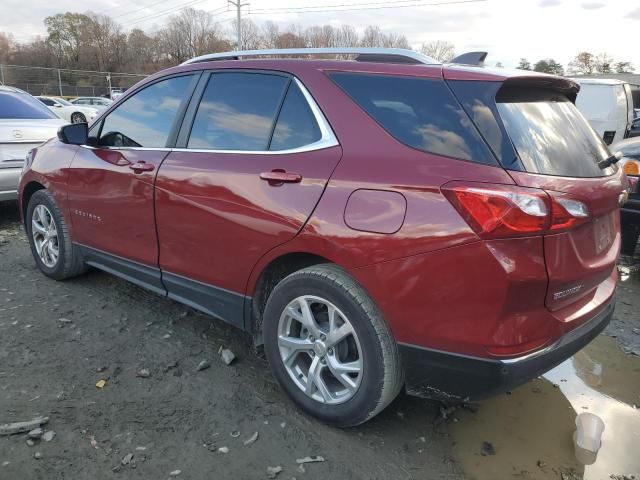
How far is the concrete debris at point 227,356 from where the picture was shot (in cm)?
317

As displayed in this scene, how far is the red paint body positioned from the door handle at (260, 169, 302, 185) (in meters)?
0.02

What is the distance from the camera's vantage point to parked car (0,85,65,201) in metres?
Answer: 5.75

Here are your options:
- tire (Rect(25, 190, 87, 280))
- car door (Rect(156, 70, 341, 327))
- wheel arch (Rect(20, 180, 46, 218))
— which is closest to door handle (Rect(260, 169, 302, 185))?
car door (Rect(156, 70, 341, 327))

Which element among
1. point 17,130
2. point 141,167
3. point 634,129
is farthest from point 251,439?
point 634,129

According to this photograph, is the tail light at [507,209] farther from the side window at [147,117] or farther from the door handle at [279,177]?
the side window at [147,117]

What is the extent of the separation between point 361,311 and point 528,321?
0.69 meters

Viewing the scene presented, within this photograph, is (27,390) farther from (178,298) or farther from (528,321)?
(528,321)

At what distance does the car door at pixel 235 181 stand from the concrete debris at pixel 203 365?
12.9 inches

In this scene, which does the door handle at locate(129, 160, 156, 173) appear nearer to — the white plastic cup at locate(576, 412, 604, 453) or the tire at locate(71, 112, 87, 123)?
the white plastic cup at locate(576, 412, 604, 453)

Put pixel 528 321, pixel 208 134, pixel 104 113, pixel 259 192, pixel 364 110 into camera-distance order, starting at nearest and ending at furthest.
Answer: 1. pixel 528 321
2. pixel 364 110
3. pixel 259 192
4. pixel 208 134
5. pixel 104 113

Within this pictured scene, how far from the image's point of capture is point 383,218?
2205mm

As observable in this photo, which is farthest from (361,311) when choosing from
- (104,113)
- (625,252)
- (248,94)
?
(625,252)

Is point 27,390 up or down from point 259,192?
down

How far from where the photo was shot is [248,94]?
2945 mm
